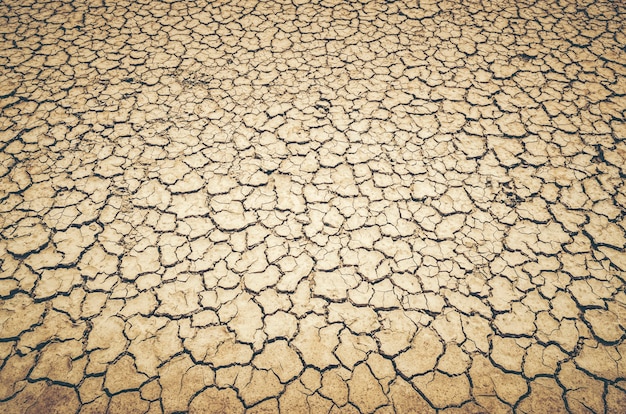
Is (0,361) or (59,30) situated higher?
(59,30)

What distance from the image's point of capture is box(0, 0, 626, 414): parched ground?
1.19 m

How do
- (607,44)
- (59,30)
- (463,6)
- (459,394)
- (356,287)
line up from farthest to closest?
(463,6) → (59,30) → (607,44) → (356,287) → (459,394)

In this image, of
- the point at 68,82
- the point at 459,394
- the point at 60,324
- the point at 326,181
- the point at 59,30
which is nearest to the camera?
the point at 459,394

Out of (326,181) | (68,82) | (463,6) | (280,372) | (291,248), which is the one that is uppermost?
(463,6)

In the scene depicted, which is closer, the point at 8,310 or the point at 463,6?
the point at 8,310

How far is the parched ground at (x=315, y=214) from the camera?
3.89 feet

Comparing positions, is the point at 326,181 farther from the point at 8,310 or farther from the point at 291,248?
the point at 8,310

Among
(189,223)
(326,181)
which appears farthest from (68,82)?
(326,181)

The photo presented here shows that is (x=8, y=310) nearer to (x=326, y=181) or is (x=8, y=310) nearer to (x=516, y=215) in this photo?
(x=326, y=181)

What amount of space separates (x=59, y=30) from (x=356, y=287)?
120 inches

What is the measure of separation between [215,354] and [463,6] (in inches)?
125

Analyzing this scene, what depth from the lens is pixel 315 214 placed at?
5.23 feet

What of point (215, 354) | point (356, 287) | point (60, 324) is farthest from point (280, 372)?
point (60, 324)

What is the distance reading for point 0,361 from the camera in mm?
1193
